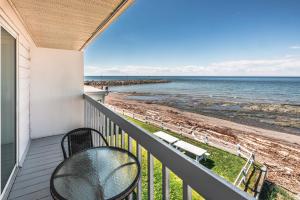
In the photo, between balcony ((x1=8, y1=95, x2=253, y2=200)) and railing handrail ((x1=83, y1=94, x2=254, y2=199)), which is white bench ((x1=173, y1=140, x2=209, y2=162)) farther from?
railing handrail ((x1=83, y1=94, x2=254, y2=199))

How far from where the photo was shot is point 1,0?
174 centimetres

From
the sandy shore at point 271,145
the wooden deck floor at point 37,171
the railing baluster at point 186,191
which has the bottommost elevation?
the sandy shore at point 271,145

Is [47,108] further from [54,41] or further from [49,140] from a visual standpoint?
[54,41]

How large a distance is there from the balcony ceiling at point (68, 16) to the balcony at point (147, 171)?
118 centimetres

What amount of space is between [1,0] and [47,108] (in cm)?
281

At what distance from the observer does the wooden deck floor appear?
2.17 m

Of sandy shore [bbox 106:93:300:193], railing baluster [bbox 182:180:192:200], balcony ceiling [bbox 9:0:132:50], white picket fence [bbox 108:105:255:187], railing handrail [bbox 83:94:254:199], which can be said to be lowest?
sandy shore [bbox 106:93:300:193]

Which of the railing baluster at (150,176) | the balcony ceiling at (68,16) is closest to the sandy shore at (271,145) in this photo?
the railing baluster at (150,176)

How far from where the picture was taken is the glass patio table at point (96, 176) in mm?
1027

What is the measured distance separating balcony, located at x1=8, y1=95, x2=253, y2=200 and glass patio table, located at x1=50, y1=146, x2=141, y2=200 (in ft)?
0.51

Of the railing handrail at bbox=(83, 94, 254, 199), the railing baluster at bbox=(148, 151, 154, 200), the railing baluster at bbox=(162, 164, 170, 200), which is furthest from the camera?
the railing baluster at bbox=(148, 151, 154, 200)

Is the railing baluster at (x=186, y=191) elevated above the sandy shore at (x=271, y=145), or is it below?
above

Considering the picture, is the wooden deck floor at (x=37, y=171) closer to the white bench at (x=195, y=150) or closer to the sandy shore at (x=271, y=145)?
the white bench at (x=195, y=150)

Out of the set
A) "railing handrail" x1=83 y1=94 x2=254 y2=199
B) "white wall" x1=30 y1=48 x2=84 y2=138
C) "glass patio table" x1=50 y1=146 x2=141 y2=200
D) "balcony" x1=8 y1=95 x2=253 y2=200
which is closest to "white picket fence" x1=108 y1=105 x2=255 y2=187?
"white wall" x1=30 y1=48 x2=84 y2=138
